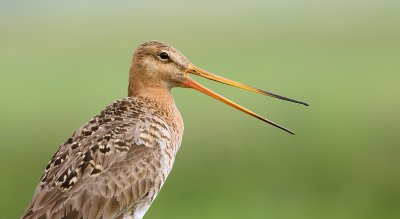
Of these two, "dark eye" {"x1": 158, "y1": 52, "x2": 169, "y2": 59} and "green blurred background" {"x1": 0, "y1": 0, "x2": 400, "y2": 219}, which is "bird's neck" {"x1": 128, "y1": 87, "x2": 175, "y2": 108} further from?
"green blurred background" {"x1": 0, "y1": 0, "x2": 400, "y2": 219}

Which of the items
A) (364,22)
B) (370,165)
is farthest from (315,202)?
(364,22)

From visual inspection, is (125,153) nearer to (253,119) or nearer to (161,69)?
(161,69)

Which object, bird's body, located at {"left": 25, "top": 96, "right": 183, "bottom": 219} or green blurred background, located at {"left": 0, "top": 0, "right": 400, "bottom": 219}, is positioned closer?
bird's body, located at {"left": 25, "top": 96, "right": 183, "bottom": 219}

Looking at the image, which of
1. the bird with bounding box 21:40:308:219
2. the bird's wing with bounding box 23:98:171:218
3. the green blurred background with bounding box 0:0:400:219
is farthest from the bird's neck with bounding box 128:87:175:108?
the green blurred background with bounding box 0:0:400:219

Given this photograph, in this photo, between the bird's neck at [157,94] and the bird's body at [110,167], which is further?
the bird's neck at [157,94]

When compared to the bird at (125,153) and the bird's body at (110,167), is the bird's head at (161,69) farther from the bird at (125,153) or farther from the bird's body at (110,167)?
the bird's body at (110,167)

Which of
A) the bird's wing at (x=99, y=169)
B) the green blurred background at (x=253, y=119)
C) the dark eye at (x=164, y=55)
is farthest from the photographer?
the green blurred background at (x=253, y=119)

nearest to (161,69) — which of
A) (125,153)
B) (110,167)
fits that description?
(125,153)

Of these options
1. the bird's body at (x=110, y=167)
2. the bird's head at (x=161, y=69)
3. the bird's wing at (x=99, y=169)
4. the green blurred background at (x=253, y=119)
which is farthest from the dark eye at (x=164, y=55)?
the green blurred background at (x=253, y=119)

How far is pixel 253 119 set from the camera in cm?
1816

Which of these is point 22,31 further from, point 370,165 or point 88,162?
point 88,162

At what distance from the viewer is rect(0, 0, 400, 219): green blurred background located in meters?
11.6

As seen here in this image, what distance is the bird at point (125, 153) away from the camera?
6.75 metres

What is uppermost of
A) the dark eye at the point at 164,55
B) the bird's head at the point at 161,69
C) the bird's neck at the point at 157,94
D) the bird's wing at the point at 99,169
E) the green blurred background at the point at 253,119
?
the dark eye at the point at 164,55
